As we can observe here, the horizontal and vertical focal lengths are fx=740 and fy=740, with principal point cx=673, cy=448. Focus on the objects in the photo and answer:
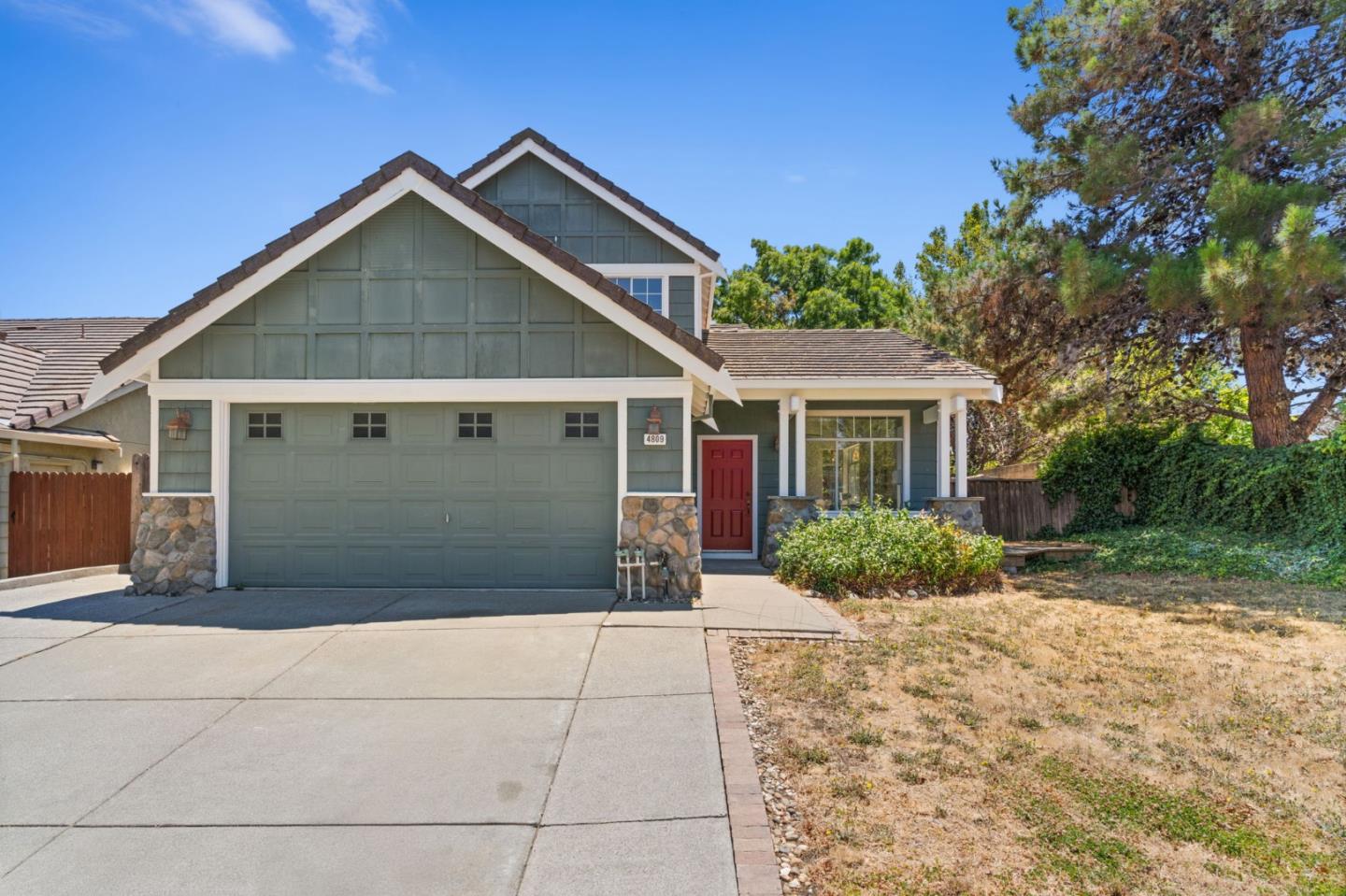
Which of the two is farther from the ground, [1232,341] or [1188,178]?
[1188,178]

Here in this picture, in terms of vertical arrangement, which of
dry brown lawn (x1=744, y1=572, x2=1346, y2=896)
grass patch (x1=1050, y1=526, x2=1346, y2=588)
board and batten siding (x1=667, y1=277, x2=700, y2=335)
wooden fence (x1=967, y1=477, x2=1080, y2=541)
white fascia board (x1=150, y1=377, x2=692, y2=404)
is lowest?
dry brown lawn (x1=744, y1=572, x2=1346, y2=896)

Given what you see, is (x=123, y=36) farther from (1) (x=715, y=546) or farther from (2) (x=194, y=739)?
(1) (x=715, y=546)

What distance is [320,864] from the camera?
10.6ft

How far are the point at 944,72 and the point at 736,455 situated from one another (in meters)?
7.52

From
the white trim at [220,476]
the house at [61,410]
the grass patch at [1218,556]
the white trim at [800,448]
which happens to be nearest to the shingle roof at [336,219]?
the white trim at [220,476]

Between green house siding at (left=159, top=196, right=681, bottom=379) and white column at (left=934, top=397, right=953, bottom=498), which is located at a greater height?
green house siding at (left=159, top=196, right=681, bottom=379)

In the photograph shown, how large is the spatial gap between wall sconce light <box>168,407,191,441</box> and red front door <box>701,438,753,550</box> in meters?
7.91

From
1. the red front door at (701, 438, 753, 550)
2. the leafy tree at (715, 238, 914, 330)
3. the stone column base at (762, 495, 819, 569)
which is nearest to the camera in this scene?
the stone column base at (762, 495, 819, 569)

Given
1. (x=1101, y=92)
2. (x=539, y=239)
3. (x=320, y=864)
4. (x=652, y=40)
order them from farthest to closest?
(x=1101, y=92) < (x=652, y=40) < (x=539, y=239) < (x=320, y=864)

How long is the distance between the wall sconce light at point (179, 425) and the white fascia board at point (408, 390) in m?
0.21


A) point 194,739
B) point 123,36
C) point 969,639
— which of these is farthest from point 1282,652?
point 123,36

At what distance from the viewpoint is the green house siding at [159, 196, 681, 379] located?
885 centimetres

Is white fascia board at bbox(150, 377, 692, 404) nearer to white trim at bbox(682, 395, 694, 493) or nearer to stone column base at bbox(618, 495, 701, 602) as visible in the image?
white trim at bbox(682, 395, 694, 493)

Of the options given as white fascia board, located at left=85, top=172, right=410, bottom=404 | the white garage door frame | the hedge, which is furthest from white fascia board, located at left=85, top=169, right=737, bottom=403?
the hedge
